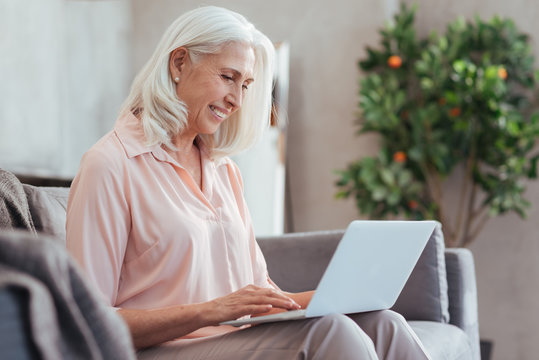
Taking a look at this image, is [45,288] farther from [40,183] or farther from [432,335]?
[40,183]

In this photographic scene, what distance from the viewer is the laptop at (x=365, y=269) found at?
3.56 ft

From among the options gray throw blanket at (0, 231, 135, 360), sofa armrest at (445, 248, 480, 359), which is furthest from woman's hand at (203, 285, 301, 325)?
sofa armrest at (445, 248, 480, 359)

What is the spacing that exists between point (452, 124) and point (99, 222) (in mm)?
2092

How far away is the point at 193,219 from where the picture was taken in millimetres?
1352

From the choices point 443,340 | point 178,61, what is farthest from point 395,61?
point 178,61

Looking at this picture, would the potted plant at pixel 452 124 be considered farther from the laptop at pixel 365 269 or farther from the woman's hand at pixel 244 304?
the woman's hand at pixel 244 304

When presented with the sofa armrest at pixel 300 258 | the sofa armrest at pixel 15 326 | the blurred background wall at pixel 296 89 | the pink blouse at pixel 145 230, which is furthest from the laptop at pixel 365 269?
the blurred background wall at pixel 296 89

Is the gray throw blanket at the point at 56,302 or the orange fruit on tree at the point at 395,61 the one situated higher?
the orange fruit on tree at the point at 395,61

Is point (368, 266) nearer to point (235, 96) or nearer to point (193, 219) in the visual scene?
point (193, 219)

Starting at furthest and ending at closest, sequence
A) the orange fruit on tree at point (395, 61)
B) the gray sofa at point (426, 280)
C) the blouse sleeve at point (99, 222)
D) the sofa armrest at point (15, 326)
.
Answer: the orange fruit on tree at point (395, 61) < the gray sofa at point (426, 280) < the blouse sleeve at point (99, 222) < the sofa armrest at point (15, 326)

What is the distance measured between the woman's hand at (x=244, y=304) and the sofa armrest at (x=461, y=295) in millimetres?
953

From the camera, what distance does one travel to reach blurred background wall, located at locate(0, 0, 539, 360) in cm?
Result: 303

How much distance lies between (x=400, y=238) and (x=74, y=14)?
2.73 metres

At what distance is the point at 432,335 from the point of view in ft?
5.47
